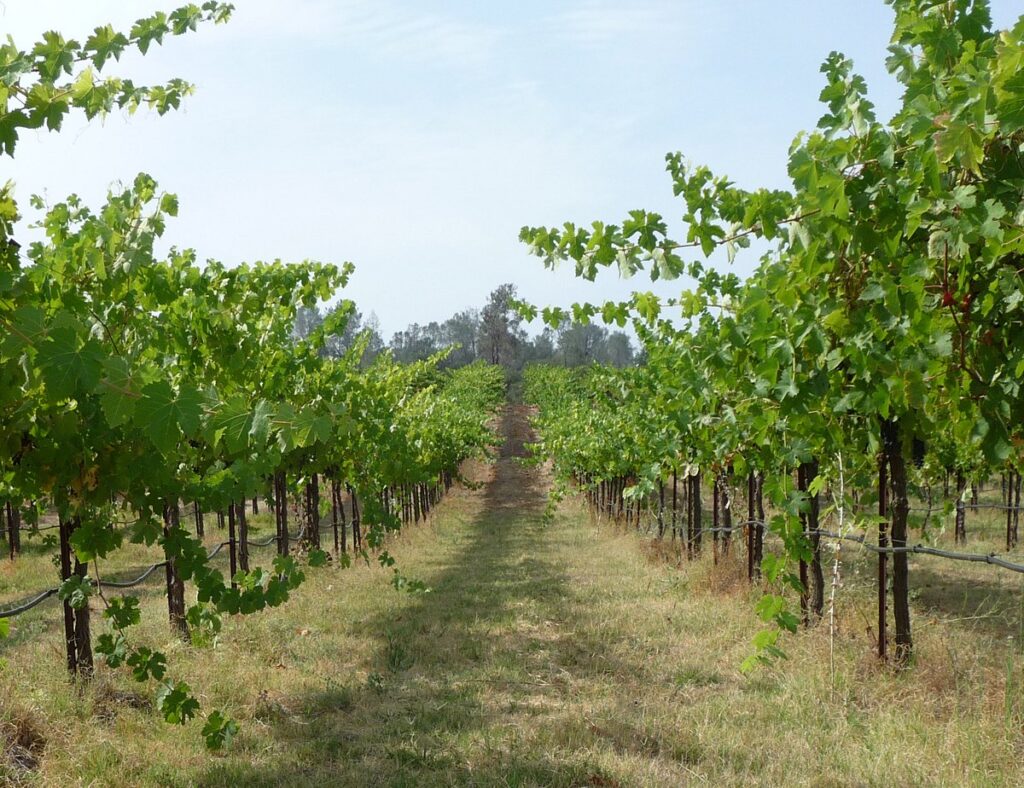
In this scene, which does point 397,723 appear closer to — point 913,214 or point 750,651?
point 750,651

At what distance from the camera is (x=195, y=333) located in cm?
632

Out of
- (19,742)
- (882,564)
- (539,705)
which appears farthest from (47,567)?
(882,564)

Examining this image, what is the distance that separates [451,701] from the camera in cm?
549

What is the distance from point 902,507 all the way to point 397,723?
12.0 feet

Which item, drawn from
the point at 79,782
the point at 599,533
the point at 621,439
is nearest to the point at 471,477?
the point at 599,533

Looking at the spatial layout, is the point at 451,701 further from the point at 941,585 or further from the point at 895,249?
the point at 941,585

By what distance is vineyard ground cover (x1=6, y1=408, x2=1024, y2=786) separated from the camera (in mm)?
4070

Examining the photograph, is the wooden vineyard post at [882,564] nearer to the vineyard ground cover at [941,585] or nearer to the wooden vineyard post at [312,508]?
the vineyard ground cover at [941,585]

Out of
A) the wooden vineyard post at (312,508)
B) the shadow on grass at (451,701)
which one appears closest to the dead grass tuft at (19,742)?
the shadow on grass at (451,701)

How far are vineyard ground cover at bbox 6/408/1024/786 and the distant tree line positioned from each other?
34132 mm

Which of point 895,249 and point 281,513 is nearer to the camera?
point 895,249

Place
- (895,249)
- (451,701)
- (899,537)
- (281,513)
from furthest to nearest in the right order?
1. (281,513)
2. (451,701)
3. (899,537)
4. (895,249)

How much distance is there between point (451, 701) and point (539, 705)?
628mm

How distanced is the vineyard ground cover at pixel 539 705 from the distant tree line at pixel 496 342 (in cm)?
3413
